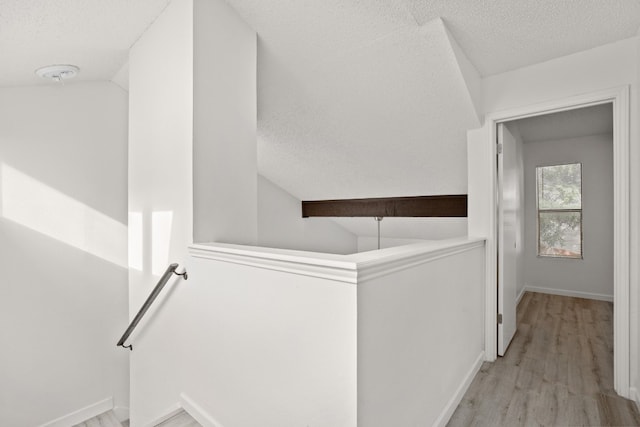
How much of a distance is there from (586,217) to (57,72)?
5.81 meters

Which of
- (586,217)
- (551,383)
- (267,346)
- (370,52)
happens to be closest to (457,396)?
(551,383)

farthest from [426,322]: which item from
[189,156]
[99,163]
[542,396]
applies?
[99,163]

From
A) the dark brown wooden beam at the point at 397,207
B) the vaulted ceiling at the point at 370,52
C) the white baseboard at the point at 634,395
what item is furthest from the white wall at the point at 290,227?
the white baseboard at the point at 634,395

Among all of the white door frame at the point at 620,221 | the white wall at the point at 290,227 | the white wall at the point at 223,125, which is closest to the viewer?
the white wall at the point at 223,125

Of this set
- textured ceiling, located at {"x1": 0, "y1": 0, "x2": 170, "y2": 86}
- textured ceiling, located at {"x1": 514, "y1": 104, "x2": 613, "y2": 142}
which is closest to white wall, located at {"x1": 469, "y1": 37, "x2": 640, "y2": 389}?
textured ceiling, located at {"x1": 514, "y1": 104, "x2": 613, "y2": 142}

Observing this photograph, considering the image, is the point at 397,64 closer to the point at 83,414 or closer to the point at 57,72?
the point at 57,72

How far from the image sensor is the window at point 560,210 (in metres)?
4.56

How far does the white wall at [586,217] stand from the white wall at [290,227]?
105 inches

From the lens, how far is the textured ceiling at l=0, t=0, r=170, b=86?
1855mm

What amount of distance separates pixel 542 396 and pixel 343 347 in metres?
1.75

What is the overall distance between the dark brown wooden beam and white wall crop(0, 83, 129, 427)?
238 centimetres

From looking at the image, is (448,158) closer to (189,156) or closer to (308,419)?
(189,156)

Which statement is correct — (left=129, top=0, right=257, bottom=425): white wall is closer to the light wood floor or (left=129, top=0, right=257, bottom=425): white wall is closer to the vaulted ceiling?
the vaulted ceiling

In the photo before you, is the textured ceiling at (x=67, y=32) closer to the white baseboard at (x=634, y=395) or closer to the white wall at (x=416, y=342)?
the white wall at (x=416, y=342)
